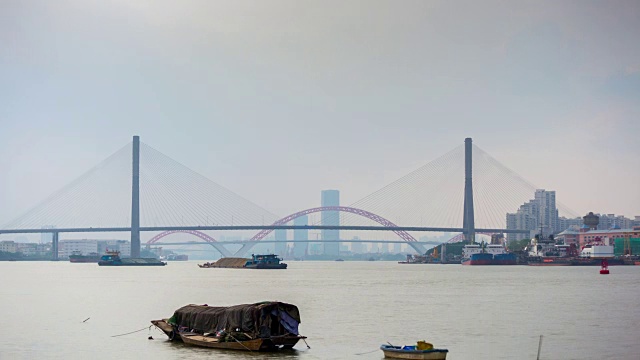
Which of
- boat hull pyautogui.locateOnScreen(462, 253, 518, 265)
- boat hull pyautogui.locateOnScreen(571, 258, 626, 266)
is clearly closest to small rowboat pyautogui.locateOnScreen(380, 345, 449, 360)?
boat hull pyautogui.locateOnScreen(462, 253, 518, 265)

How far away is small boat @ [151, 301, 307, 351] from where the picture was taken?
32.2 metres

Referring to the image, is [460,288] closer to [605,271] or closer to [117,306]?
[117,306]

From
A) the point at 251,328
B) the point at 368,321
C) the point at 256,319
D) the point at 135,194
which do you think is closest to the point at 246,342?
the point at 251,328

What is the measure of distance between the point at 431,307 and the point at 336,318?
938 centimetres

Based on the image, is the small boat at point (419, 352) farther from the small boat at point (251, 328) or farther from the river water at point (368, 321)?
the small boat at point (251, 328)

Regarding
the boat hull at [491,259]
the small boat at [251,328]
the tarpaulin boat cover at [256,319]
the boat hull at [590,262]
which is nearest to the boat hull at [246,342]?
the small boat at [251,328]

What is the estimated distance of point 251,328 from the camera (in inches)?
1271

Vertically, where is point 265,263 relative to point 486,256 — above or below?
below

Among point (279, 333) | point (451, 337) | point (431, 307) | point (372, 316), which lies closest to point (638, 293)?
point (431, 307)

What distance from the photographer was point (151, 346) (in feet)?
116

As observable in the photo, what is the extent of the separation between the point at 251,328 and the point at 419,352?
6.25m

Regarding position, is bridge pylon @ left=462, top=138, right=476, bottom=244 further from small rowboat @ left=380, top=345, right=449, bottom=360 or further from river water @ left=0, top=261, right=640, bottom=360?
small rowboat @ left=380, top=345, right=449, bottom=360

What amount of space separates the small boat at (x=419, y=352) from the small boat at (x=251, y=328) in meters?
3.33

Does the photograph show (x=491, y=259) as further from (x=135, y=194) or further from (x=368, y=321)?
(x=368, y=321)
